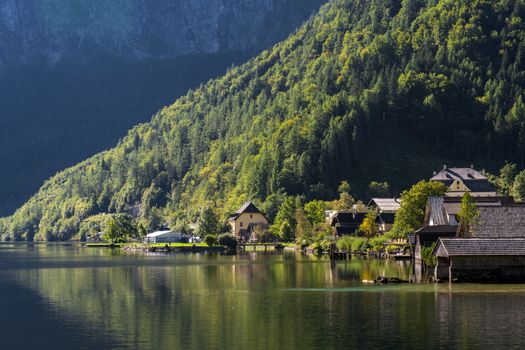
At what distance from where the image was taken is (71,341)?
6938 centimetres

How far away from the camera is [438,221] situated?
142 m

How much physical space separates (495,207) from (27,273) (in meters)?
67.6

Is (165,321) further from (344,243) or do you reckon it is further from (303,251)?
(303,251)

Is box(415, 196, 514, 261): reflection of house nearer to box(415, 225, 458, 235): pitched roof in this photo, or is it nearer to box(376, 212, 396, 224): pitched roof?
box(415, 225, 458, 235): pitched roof

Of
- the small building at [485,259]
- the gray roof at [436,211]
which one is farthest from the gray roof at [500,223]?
the gray roof at [436,211]

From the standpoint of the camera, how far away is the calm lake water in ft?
219

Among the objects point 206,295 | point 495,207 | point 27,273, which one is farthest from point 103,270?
point 495,207

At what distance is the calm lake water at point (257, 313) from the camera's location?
66875 mm

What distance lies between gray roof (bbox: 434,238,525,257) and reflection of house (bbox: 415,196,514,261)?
29.5m

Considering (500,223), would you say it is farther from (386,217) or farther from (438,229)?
(386,217)

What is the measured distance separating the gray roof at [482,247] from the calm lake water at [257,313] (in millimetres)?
5213

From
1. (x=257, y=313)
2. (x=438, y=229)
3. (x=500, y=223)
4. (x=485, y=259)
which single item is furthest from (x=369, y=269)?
(x=257, y=313)

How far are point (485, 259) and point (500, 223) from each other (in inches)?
301

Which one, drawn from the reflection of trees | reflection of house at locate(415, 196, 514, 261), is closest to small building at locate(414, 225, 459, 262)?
reflection of house at locate(415, 196, 514, 261)
